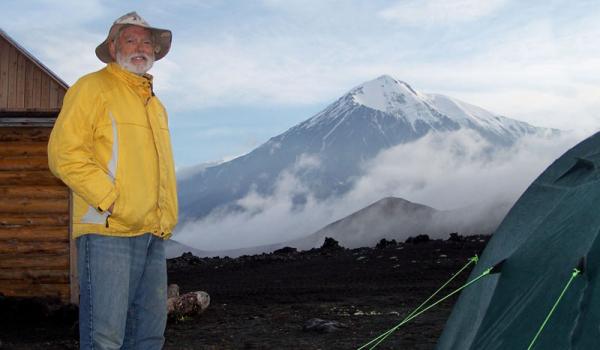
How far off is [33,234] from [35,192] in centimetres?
76

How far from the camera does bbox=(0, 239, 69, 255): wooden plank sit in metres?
13.1

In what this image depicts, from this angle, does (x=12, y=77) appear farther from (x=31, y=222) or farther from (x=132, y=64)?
(x=132, y=64)

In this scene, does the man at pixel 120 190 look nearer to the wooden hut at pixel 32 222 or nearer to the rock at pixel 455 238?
the wooden hut at pixel 32 222

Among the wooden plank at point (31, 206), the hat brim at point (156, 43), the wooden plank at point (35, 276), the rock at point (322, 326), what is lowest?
the rock at point (322, 326)

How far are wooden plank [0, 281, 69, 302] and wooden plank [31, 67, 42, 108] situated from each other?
3.23m

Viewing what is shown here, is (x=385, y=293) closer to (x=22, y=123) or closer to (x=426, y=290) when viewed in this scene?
(x=426, y=290)

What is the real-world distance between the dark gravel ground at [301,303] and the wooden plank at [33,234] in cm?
113

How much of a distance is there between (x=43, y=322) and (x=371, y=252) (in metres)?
11.1

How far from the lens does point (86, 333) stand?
449cm

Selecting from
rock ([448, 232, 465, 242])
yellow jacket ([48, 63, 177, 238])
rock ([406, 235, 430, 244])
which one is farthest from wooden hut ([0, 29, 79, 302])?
rock ([448, 232, 465, 242])

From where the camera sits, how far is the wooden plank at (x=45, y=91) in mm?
12320

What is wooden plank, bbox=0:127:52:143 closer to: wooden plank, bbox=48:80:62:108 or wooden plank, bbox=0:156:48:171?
wooden plank, bbox=0:156:48:171

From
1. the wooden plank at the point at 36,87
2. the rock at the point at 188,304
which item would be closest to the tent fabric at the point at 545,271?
the rock at the point at 188,304

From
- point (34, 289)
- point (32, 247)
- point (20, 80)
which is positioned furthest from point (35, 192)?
point (20, 80)
